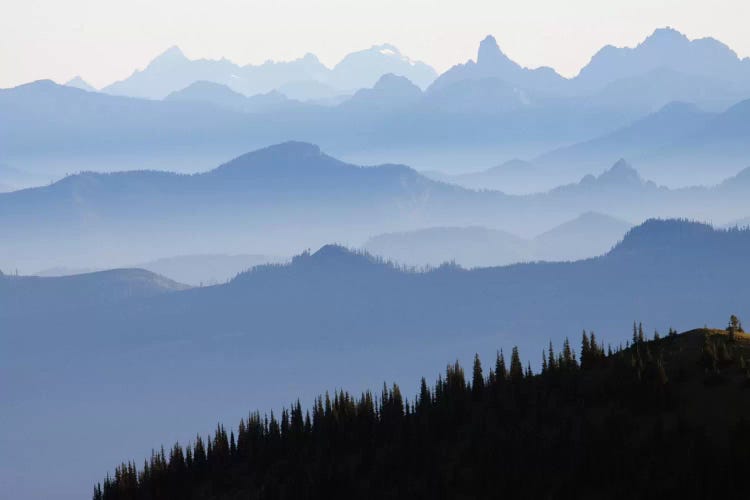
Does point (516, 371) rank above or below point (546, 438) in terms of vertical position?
above

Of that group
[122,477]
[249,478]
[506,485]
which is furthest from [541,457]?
[122,477]

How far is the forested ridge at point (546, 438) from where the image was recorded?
107938 mm

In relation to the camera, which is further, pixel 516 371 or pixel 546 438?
pixel 516 371

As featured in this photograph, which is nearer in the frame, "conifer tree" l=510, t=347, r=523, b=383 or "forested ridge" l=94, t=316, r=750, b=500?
"forested ridge" l=94, t=316, r=750, b=500

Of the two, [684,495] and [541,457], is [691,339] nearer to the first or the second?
[541,457]

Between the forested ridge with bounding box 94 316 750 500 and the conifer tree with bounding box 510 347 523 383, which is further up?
the conifer tree with bounding box 510 347 523 383

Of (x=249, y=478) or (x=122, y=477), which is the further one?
(x=122, y=477)

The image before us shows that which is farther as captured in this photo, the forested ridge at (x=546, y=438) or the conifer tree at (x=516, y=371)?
the conifer tree at (x=516, y=371)

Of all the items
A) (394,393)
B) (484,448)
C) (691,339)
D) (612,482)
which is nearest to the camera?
(612,482)

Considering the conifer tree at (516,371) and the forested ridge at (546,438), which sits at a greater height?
the conifer tree at (516,371)

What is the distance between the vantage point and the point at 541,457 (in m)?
118

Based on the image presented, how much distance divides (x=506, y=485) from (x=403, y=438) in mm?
29801

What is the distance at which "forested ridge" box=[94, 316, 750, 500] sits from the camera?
354 feet

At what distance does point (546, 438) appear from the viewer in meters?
124
